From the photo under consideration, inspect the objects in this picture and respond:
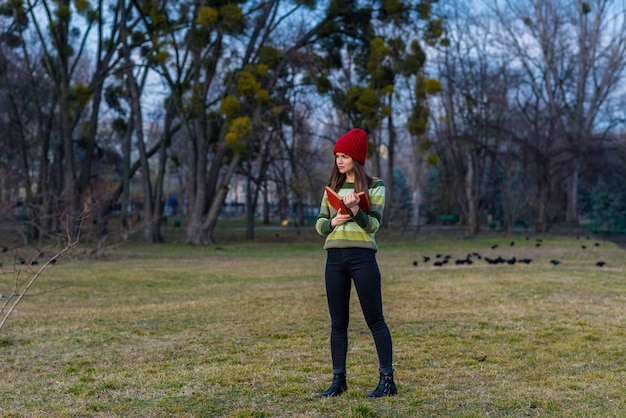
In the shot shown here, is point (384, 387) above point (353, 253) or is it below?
below

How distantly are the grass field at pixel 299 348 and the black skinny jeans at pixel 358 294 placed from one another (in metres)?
0.33

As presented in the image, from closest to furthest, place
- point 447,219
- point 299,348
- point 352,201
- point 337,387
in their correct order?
point 352,201 < point 337,387 < point 299,348 < point 447,219

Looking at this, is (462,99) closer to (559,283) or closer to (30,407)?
(559,283)

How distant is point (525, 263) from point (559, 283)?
18.7ft

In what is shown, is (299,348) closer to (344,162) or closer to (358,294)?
(358,294)

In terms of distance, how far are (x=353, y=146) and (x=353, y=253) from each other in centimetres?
74

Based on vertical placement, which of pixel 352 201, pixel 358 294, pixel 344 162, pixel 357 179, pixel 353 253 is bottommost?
pixel 358 294

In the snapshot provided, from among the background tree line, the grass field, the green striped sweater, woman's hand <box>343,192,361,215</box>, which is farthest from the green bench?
woman's hand <box>343,192,361,215</box>

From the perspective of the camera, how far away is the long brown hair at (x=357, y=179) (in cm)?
532

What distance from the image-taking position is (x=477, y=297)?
12.1 m

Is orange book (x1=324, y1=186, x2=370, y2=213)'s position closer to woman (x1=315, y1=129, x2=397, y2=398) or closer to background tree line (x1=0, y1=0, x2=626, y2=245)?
woman (x1=315, y1=129, x2=397, y2=398)

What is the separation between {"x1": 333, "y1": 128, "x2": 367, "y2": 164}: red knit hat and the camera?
211 inches

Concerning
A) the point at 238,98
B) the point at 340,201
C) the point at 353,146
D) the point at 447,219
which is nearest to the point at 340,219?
the point at 340,201

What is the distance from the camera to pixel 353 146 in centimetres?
538
